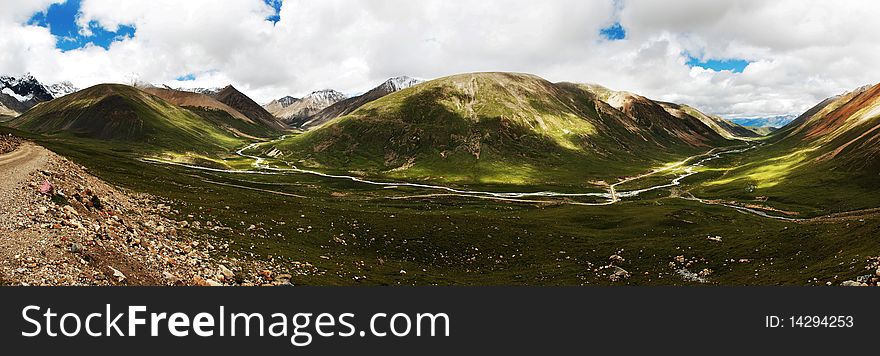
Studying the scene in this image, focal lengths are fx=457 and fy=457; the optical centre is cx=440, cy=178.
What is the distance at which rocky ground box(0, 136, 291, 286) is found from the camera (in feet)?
80.2

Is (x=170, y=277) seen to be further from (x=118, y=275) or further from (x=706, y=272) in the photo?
(x=706, y=272)

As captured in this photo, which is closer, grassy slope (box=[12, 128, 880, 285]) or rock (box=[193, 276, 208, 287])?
rock (box=[193, 276, 208, 287])

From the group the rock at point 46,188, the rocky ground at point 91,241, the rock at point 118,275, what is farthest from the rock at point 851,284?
the rock at point 46,188

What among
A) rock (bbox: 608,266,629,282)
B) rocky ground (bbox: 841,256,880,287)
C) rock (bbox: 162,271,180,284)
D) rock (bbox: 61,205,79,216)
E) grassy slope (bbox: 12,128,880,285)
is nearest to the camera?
rock (bbox: 162,271,180,284)

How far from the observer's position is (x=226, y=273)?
3297 cm

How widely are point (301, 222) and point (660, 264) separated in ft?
158

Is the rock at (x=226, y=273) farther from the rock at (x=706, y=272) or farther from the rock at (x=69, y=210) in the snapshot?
the rock at (x=706, y=272)

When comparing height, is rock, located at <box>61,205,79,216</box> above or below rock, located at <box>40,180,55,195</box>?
below

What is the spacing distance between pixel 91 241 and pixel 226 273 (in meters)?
8.30

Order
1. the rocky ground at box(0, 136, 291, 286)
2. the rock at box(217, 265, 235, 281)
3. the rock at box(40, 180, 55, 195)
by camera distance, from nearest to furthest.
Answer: the rocky ground at box(0, 136, 291, 286) < the rock at box(217, 265, 235, 281) < the rock at box(40, 180, 55, 195)

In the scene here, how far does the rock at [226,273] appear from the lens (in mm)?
32569

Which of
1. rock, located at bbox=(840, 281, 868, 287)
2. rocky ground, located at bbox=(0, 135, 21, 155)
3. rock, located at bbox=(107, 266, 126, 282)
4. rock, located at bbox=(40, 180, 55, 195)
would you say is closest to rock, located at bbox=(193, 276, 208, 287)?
rock, located at bbox=(107, 266, 126, 282)

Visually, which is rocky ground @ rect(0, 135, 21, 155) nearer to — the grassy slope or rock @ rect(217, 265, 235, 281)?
the grassy slope

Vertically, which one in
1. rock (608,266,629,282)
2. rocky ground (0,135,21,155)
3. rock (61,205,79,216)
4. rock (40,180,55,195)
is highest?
rocky ground (0,135,21,155)
